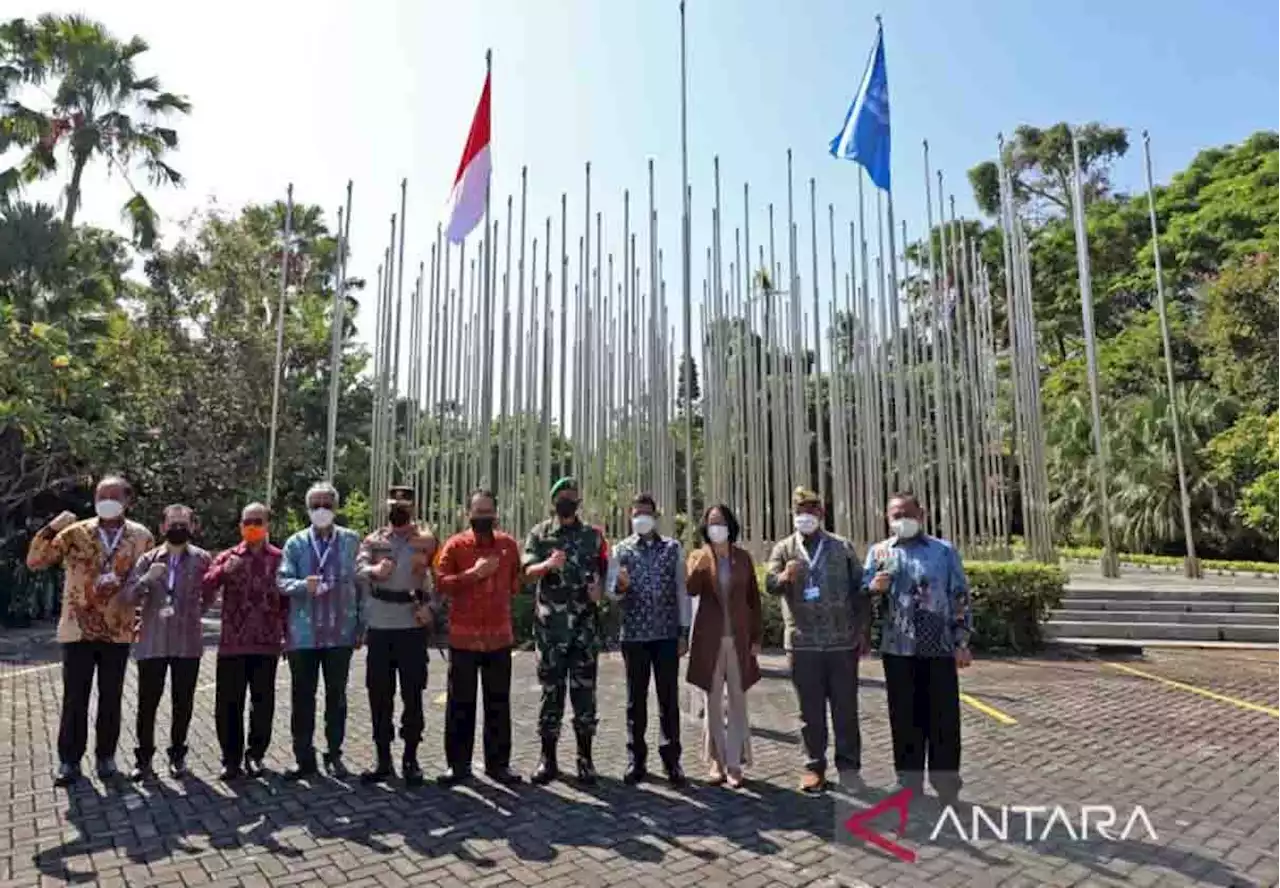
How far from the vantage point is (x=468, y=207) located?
31.4 ft

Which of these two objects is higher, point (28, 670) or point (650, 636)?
point (650, 636)

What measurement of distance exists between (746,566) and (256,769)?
3.01m

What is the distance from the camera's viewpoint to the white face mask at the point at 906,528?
4.40 metres

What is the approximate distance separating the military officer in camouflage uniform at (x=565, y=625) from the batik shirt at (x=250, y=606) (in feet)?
4.86

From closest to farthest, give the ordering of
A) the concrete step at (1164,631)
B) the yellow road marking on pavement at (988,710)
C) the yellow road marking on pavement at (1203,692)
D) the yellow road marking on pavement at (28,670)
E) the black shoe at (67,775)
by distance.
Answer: the black shoe at (67,775) → the yellow road marking on pavement at (988,710) → the yellow road marking on pavement at (1203,692) → the yellow road marking on pavement at (28,670) → the concrete step at (1164,631)

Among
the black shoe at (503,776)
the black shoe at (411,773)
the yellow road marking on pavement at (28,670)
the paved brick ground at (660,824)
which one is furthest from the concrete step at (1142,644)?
the yellow road marking on pavement at (28,670)

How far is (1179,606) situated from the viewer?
427 inches

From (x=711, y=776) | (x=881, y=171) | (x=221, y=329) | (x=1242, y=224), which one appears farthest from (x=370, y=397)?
(x=1242, y=224)

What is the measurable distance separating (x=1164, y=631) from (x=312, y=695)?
10095 mm

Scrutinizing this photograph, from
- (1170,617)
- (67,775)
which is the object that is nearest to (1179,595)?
(1170,617)

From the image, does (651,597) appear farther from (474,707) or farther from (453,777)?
(453,777)

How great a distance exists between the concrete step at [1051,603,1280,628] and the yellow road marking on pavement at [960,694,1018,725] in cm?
417

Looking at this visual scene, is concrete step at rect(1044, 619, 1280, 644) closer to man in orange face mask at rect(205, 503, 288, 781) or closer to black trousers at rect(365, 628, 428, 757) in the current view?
black trousers at rect(365, 628, 428, 757)

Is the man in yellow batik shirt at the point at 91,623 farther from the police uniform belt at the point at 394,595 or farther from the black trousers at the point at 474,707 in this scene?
the black trousers at the point at 474,707
